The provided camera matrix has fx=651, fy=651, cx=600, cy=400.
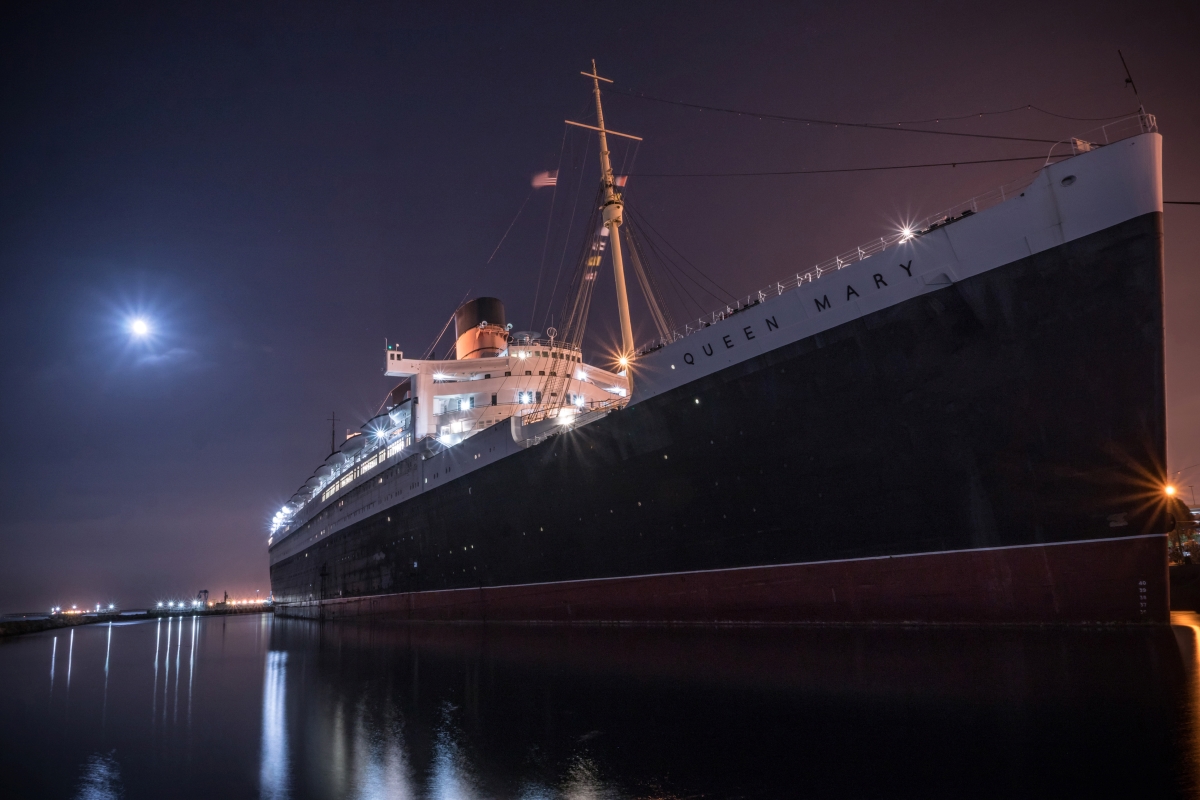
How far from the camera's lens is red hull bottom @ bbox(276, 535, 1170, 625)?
402 inches

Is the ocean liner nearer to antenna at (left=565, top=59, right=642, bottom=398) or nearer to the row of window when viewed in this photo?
antenna at (left=565, top=59, right=642, bottom=398)

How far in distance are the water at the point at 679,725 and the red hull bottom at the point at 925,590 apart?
0.46 meters

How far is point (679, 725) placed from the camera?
673cm

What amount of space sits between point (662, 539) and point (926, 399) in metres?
6.69

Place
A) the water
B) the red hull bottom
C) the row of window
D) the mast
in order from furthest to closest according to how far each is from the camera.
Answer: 1. the row of window
2. the mast
3. the red hull bottom
4. the water

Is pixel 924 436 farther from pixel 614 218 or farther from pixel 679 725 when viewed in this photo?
pixel 614 218

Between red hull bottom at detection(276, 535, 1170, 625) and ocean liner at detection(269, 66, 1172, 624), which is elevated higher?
ocean liner at detection(269, 66, 1172, 624)

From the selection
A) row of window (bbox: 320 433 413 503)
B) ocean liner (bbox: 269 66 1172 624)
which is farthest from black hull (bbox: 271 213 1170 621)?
row of window (bbox: 320 433 413 503)

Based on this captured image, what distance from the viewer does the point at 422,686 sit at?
10.5m

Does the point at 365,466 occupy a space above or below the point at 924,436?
above

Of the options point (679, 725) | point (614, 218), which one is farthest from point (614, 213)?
point (679, 725)

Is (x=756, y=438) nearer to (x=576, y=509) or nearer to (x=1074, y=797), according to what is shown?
(x=576, y=509)

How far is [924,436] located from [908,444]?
11.8 inches

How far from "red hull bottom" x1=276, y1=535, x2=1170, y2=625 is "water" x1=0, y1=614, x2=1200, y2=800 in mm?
463
